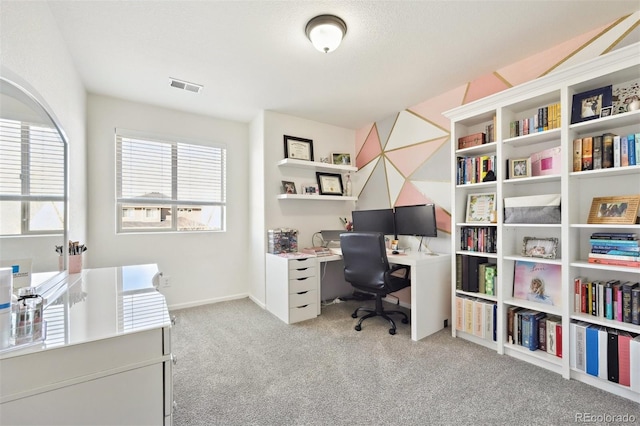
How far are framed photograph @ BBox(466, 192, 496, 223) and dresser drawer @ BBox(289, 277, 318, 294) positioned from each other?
1.70 meters

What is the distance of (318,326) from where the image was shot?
2.85 m

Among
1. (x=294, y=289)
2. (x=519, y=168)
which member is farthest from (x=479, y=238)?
(x=294, y=289)

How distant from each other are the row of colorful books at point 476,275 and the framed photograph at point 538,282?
0.18 meters

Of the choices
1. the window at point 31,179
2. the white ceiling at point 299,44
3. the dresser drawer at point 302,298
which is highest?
the white ceiling at point 299,44

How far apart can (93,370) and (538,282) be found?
288 cm

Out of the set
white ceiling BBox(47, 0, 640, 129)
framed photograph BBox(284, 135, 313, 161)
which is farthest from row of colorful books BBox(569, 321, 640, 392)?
framed photograph BBox(284, 135, 313, 161)

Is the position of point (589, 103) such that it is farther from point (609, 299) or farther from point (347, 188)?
point (347, 188)

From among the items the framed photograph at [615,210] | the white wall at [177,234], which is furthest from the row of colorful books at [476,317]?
the white wall at [177,234]

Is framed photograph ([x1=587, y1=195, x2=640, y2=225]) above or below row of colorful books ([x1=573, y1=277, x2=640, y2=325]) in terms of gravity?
above

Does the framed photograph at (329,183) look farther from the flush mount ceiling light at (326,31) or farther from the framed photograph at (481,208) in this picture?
the flush mount ceiling light at (326,31)

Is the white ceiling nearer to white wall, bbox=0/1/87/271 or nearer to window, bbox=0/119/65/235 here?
white wall, bbox=0/1/87/271

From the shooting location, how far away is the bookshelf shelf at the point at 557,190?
70.9 inches

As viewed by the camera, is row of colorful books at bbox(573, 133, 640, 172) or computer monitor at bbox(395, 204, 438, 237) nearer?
row of colorful books at bbox(573, 133, 640, 172)

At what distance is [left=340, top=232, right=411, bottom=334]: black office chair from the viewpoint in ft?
8.56
